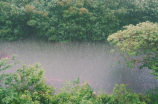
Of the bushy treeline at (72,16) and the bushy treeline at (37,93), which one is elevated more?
the bushy treeline at (72,16)

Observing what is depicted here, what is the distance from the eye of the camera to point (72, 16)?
1148cm

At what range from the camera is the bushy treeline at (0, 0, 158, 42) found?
443 inches

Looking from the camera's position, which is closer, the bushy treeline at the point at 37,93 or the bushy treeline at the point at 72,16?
the bushy treeline at the point at 37,93

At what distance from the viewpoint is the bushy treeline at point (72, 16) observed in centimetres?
1125

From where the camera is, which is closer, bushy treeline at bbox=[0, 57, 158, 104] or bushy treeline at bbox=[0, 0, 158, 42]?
bushy treeline at bbox=[0, 57, 158, 104]

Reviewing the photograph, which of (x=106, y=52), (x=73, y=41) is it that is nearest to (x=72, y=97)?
(x=106, y=52)

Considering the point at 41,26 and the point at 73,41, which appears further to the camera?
the point at 73,41

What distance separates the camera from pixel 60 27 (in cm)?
1171

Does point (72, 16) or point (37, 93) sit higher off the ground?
point (72, 16)

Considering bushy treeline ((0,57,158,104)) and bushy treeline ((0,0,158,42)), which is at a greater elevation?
bushy treeline ((0,0,158,42))

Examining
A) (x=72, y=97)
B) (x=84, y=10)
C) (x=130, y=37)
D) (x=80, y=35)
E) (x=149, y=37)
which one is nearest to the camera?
(x=72, y=97)

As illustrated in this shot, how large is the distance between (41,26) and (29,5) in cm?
167

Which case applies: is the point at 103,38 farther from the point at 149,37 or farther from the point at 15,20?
the point at 15,20

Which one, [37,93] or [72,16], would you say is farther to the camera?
[72,16]
